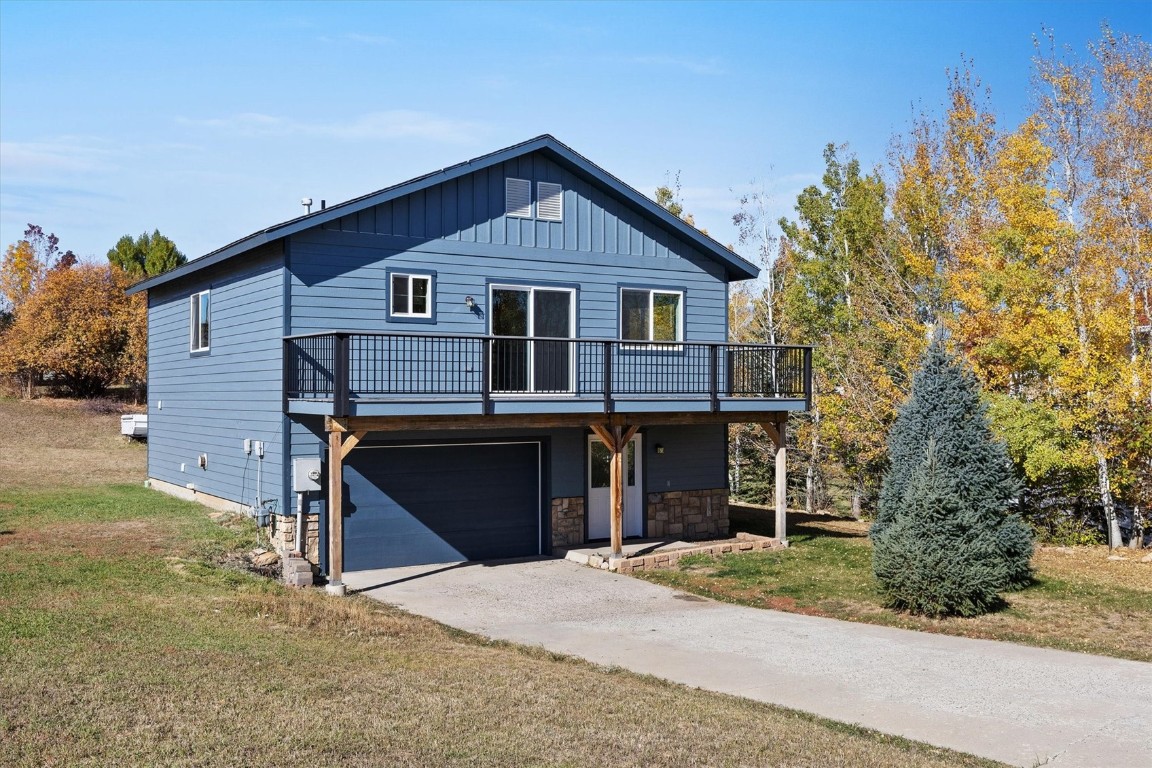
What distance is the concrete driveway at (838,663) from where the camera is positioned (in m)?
8.08

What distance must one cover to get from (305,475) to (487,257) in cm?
474

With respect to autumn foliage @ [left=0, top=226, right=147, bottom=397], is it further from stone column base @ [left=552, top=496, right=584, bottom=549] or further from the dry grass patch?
stone column base @ [left=552, top=496, right=584, bottom=549]

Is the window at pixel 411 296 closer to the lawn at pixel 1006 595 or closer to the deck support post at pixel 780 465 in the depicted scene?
the lawn at pixel 1006 595

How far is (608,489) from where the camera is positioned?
1833cm

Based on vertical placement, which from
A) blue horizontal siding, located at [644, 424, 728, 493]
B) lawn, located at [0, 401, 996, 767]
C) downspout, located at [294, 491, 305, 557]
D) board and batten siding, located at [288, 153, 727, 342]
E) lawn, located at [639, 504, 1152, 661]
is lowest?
lawn, located at [639, 504, 1152, 661]

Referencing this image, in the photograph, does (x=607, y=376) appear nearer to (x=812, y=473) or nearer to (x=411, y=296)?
(x=411, y=296)

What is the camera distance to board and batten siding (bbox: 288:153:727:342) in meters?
15.5

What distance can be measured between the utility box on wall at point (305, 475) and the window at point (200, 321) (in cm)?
463

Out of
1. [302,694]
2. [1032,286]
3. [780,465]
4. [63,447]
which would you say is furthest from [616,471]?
[63,447]

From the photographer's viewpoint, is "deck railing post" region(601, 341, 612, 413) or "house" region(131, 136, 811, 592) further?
"deck railing post" region(601, 341, 612, 413)

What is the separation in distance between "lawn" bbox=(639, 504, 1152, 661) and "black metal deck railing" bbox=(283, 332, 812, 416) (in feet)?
9.18

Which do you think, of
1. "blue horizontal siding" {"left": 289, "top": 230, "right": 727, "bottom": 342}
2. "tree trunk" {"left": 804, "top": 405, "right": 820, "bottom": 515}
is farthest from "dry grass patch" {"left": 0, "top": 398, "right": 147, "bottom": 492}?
"tree trunk" {"left": 804, "top": 405, "right": 820, "bottom": 515}

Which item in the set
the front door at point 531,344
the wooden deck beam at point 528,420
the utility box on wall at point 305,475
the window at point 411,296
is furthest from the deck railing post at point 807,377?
the utility box on wall at point 305,475

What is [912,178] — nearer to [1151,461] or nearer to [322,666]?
[1151,461]
